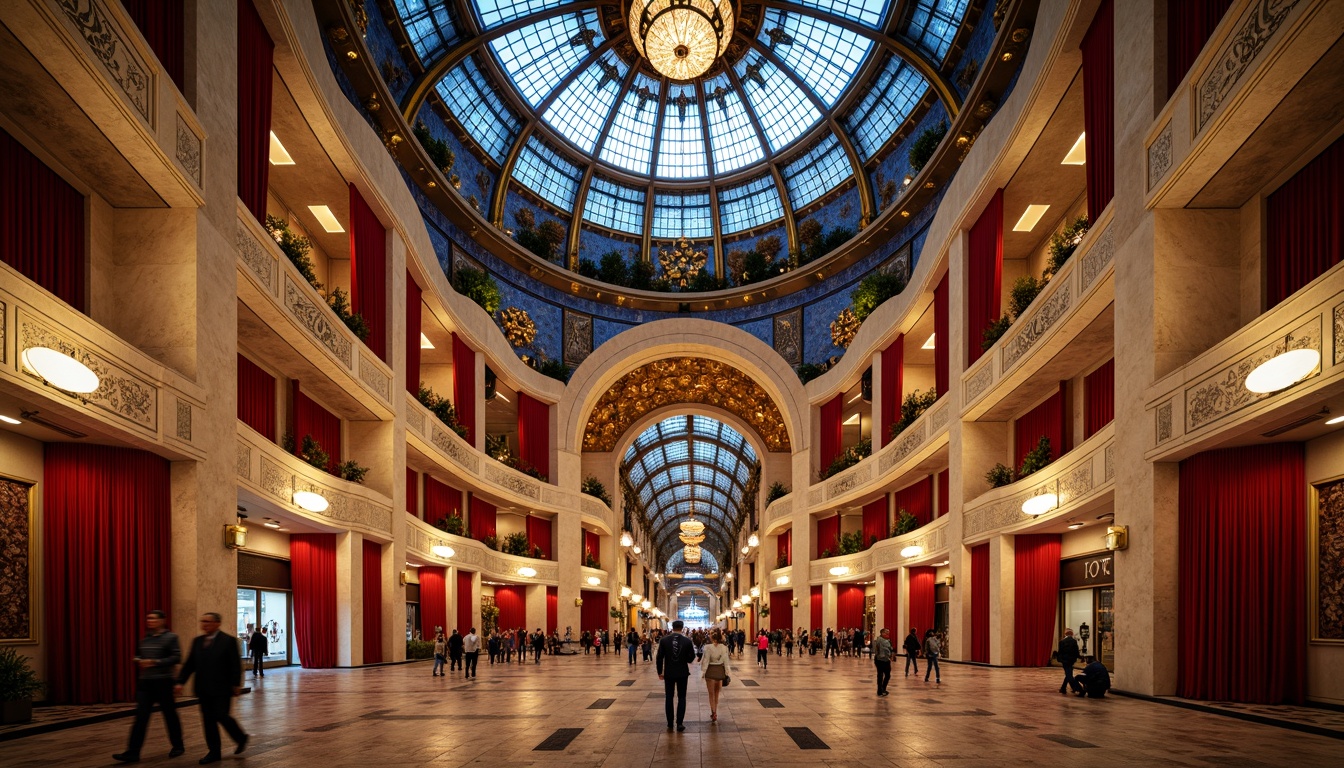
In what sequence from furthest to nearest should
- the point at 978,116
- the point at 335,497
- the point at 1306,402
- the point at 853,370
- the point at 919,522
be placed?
the point at 853,370, the point at 919,522, the point at 978,116, the point at 335,497, the point at 1306,402

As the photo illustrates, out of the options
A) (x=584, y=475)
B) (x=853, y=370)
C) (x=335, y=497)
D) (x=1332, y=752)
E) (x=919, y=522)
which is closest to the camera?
(x=1332, y=752)

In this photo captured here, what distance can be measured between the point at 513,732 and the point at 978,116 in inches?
829

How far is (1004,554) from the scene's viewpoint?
19141 millimetres

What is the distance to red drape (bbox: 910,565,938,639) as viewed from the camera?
26344mm

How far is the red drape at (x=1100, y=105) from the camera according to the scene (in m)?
13.9

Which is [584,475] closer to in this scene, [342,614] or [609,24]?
[609,24]

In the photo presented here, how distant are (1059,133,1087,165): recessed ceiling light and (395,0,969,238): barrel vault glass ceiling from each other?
9.72 metres

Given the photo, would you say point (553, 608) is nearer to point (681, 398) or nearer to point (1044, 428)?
point (681, 398)

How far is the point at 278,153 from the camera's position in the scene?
18578 mm

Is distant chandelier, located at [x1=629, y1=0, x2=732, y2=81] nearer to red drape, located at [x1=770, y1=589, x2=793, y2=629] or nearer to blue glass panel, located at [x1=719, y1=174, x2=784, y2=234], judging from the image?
blue glass panel, located at [x1=719, y1=174, x2=784, y2=234]

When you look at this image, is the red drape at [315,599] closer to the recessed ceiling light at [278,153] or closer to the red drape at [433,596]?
the red drape at [433,596]

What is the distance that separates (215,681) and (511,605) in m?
27.2

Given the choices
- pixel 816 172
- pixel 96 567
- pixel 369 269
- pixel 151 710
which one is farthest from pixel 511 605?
pixel 151 710

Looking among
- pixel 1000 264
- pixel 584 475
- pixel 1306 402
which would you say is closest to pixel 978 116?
pixel 1000 264
